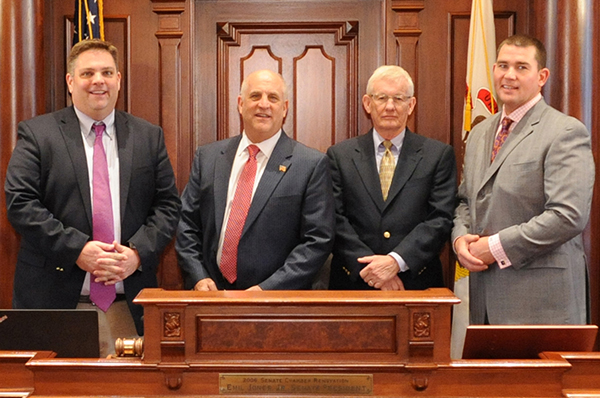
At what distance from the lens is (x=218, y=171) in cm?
286

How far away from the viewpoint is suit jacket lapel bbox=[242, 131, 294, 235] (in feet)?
9.02

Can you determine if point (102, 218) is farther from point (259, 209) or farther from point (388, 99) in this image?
point (388, 99)

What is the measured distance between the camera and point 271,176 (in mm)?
2795

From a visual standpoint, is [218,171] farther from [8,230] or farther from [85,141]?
[8,230]

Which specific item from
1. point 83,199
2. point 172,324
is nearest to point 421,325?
point 172,324

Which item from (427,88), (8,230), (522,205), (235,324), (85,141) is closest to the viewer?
(235,324)

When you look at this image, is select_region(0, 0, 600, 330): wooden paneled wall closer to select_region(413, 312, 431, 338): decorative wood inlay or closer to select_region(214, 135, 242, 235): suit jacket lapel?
select_region(214, 135, 242, 235): suit jacket lapel

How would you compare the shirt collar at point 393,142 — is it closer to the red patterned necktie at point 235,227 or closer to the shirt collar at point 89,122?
the red patterned necktie at point 235,227

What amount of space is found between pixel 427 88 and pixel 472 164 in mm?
942

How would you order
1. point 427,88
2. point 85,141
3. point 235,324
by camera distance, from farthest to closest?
point 427,88, point 85,141, point 235,324

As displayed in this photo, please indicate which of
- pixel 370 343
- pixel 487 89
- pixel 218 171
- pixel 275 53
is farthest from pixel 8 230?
pixel 487 89

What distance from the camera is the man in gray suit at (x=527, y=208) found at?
250 centimetres

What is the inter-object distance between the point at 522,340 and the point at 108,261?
1.59m

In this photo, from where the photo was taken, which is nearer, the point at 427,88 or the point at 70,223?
the point at 70,223
